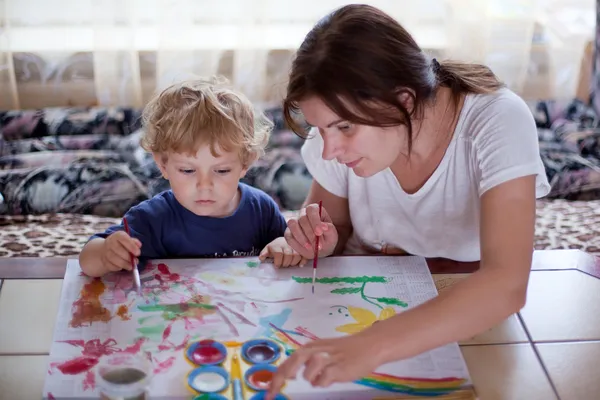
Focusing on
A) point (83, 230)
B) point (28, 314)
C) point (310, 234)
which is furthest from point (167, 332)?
point (83, 230)

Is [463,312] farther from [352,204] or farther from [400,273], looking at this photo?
[352,204]

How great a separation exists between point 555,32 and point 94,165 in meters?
2.03

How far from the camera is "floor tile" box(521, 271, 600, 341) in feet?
3.96

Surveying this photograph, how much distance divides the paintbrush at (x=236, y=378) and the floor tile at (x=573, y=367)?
1.43 feet

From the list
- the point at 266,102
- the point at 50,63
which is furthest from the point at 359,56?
the point at 50,63

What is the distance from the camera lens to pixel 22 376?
1.07 metres

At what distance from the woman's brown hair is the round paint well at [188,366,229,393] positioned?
0.44 meters

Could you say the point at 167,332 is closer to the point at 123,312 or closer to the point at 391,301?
the point at 123,312

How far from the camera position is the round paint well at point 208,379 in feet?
3.39

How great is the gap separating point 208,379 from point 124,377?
115 millimetres

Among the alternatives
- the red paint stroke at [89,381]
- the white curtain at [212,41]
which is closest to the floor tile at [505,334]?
the red paint stroke at [89,381]

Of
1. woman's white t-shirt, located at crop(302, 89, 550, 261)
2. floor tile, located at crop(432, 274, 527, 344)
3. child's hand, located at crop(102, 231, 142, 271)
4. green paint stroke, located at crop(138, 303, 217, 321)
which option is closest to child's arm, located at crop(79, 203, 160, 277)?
child's hand, located at crop(102, 231, 142, 271)

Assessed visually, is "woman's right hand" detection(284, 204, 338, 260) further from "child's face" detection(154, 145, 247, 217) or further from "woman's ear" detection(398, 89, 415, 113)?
"woman's ear" detection(398, 89, 415, 113)

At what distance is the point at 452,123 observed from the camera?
1.44 meters
